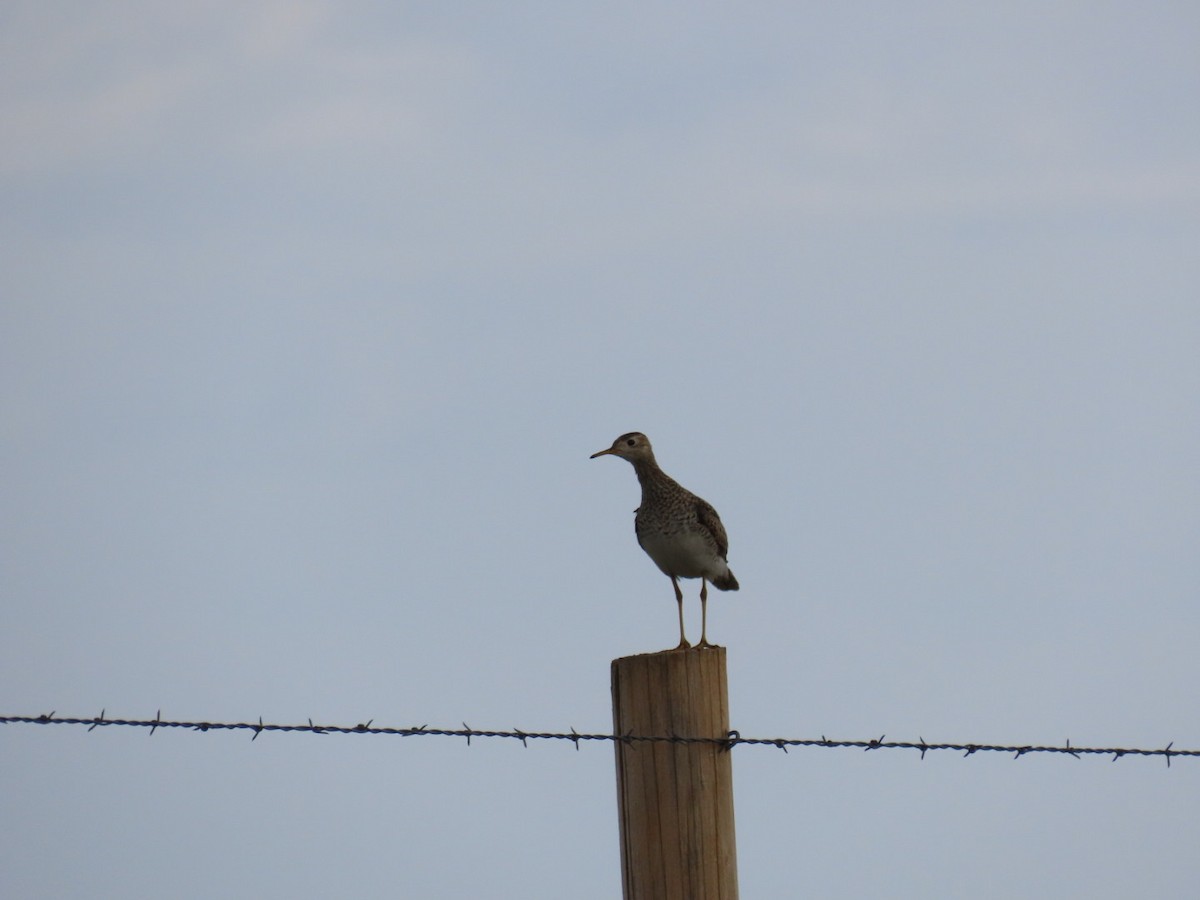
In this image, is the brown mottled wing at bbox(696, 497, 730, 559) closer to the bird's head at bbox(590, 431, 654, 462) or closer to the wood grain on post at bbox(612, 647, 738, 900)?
the bird's head at bbox(590, 431, 654, 462)

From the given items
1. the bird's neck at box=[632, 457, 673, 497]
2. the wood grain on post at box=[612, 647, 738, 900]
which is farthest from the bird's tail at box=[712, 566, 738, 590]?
the wood grain on post at box=[612, 647, 738, 900]

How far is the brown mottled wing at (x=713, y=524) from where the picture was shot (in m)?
11.8

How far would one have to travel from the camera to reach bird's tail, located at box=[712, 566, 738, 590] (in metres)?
12.0

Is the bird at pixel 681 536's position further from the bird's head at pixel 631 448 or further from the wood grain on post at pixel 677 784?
the wood grain on post at pixel 677 784

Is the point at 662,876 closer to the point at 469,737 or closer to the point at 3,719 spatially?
the point at 469,737

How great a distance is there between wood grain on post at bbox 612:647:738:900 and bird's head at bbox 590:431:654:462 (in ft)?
21.5

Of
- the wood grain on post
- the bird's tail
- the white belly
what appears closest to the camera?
the wood grain on post

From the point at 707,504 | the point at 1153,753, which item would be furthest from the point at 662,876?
the point at 707,504

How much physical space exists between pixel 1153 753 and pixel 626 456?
6793mm

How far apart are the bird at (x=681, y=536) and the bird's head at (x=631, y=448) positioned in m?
0.27

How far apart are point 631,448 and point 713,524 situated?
3.51 ft

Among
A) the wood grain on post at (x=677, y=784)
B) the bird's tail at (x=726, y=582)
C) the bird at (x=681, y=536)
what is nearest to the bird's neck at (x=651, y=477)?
the bird at (x=681, y=536)

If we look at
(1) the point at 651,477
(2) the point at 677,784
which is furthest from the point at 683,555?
(2) the point at 677,784

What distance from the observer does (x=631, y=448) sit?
41.1 feet
